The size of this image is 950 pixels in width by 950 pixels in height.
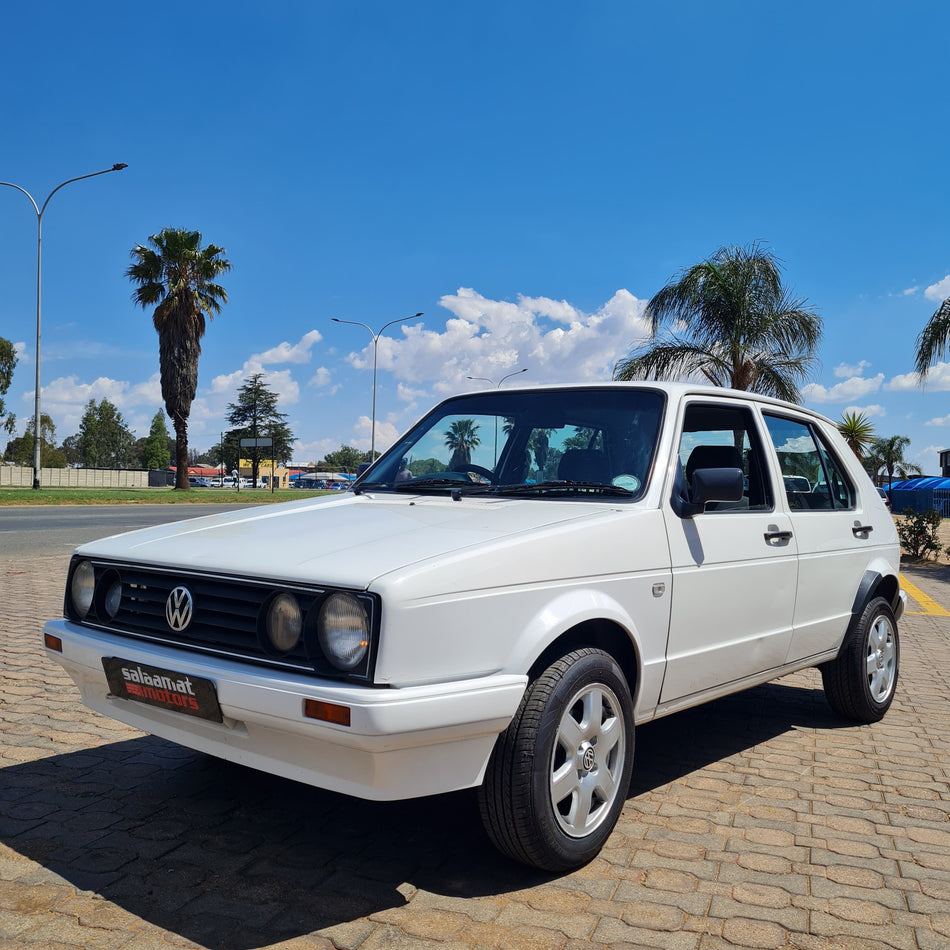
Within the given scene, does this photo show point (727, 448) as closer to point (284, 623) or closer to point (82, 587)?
point (284, 623)

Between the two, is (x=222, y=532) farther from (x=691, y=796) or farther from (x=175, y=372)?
(x=175, y=372)

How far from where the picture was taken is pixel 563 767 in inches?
120

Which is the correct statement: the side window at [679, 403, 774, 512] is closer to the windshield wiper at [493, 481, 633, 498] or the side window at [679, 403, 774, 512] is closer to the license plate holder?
the windshield wiper at [493, 481, 633, 498]

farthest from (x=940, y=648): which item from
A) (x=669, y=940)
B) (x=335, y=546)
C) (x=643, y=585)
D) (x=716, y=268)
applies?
(x=716, y=268)

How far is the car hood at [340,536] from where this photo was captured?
2852 mm

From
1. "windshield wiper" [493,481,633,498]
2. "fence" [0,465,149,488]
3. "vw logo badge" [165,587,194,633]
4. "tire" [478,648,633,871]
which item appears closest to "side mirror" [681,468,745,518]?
"windshield wiper" [493,481,633,498]

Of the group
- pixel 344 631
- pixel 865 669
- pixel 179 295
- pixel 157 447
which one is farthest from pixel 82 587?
pixel 157 447

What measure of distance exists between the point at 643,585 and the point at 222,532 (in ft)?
5.25

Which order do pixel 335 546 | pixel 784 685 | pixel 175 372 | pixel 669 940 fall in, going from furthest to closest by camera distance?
pixel 175 372 < pixel 784 685 < pixel 335 546 < pixel 669 940

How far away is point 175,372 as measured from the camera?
4188 cm

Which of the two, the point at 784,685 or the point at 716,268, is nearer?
the point at 784,685

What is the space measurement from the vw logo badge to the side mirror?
194cm

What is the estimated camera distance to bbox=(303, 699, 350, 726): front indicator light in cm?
257

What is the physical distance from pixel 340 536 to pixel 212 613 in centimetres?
49
